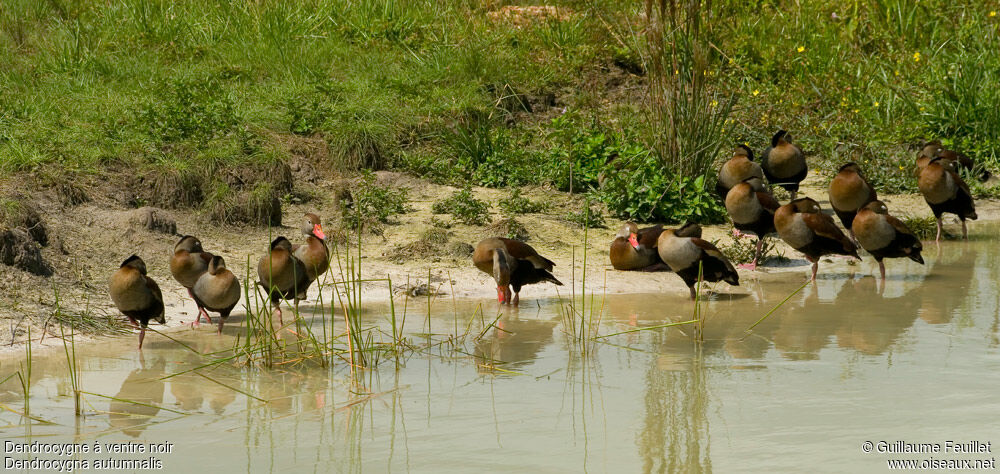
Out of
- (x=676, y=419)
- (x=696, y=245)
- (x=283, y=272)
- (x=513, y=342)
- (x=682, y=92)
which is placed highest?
(x=682, y=92)

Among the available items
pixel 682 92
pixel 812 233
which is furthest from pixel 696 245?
pixel 682 92

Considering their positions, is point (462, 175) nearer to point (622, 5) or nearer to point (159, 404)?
point (622, 5)

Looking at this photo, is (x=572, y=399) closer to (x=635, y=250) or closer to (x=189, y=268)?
(x=189, y=268)

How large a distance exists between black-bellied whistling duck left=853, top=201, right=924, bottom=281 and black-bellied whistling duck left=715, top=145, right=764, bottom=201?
1419 millimetres

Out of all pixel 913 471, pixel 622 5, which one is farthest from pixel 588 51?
pixel 913 471

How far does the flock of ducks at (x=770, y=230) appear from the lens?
7.83 metres

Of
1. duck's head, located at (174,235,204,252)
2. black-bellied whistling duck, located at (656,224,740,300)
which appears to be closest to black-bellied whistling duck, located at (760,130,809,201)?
black-bellied whistling duck, located at (656,224,740,300)

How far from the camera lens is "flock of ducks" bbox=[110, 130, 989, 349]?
6769mm

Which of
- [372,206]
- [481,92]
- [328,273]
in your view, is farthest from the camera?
[481,92]

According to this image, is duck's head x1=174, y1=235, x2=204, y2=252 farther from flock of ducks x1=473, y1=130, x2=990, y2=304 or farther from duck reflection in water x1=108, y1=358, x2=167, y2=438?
flock of ducks x1=473, y1=130, x2=990, y2=304

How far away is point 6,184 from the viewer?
8641 millimetres

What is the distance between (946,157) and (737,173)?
255 centimetres

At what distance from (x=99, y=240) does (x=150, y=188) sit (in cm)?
112

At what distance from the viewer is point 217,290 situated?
675 cm
